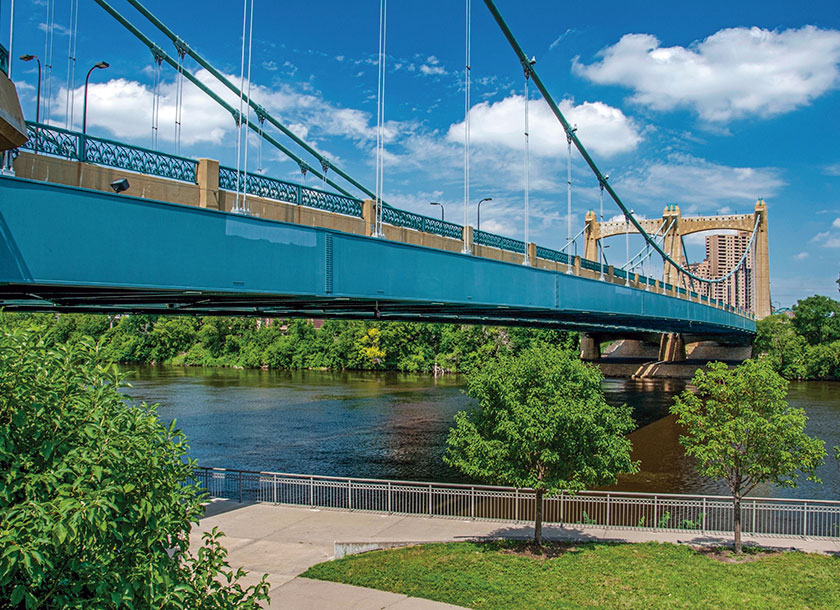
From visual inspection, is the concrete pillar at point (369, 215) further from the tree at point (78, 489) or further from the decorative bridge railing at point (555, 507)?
the tree at point (78, 489)

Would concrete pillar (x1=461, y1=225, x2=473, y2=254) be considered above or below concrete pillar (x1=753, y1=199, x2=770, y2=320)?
below

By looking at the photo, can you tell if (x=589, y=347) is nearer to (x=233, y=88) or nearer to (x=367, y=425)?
(x=367, y=425)

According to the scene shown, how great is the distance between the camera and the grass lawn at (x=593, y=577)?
38.9 ft

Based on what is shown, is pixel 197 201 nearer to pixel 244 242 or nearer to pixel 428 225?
pixel 244 242

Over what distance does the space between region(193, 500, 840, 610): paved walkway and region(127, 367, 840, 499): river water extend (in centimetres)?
328

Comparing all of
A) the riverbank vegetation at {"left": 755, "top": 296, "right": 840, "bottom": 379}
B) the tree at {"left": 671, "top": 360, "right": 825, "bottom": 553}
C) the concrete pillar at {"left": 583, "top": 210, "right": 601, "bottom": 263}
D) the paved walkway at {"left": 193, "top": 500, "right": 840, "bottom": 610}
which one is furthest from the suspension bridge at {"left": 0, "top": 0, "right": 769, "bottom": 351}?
the concrete pillar at {"left": 583, "top": 210, "right": 601, "bottom": 263}

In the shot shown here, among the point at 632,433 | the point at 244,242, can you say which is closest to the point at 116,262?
the point at 244,242

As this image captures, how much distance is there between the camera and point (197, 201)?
1360 centimetres

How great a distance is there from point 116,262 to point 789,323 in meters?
85.3

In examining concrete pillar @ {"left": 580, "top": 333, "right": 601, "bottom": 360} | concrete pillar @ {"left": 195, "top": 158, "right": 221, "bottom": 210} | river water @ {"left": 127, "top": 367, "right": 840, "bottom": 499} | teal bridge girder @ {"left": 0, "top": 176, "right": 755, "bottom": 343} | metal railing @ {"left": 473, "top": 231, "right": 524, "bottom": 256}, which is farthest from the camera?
concrete pillar @ {"left": 580, "top": 333, "right": 601, "bottom": 360}

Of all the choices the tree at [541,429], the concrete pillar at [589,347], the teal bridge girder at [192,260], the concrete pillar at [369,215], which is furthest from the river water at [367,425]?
the concrete pillar at [369,215]

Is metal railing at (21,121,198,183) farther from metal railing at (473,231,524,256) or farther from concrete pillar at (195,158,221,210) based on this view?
metal railing at (473,231,524,256)

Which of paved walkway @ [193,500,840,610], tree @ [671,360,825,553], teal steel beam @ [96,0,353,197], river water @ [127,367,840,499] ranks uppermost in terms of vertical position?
teal steel beam @ [96,0,353,197]

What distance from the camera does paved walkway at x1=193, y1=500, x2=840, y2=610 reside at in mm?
12328
